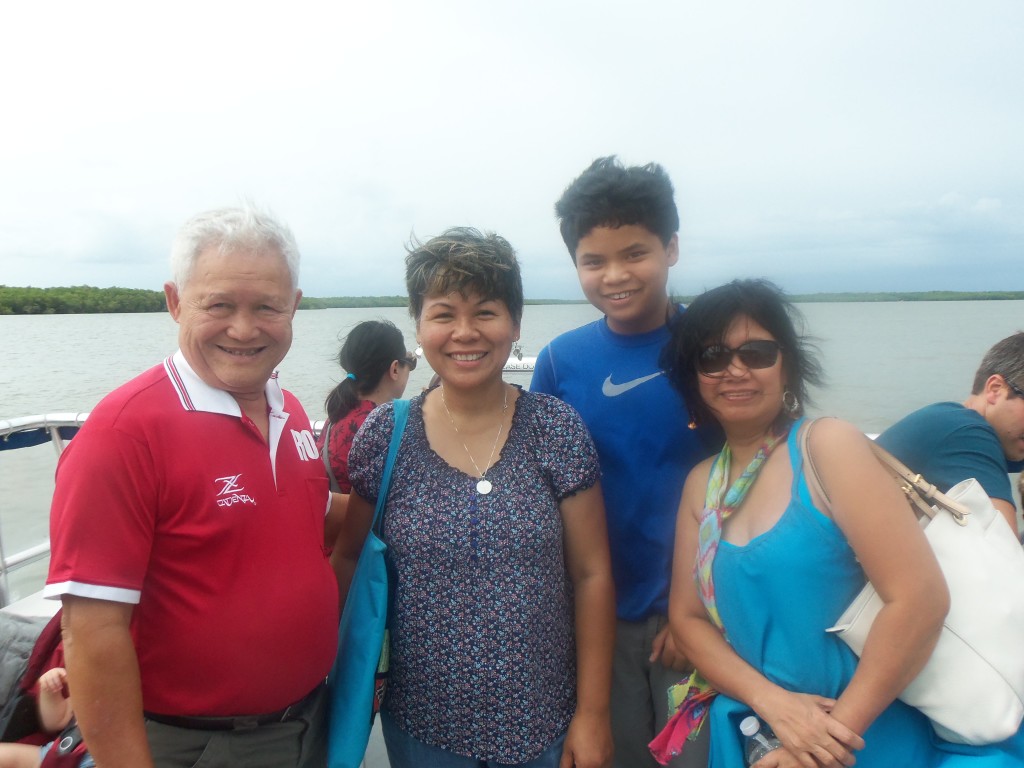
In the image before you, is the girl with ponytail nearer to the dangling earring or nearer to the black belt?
the black belt

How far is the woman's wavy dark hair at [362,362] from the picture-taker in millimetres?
3955

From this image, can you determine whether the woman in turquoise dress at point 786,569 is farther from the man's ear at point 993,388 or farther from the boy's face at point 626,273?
the man's ear at point 993,388

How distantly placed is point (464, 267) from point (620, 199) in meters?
0.63

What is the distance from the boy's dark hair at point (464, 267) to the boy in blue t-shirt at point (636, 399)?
418 millimetres

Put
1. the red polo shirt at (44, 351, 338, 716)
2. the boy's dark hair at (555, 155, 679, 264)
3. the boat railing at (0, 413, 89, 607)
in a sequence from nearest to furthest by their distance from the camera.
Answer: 1. the red polo shirt at (44, 351, 338, 716)
2. the boy's dark hair at (555, 155, 679, 264)
3. the boat railing at (0, 413, 89, 607)

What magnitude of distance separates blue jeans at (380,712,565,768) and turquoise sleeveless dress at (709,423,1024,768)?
2.06 ft

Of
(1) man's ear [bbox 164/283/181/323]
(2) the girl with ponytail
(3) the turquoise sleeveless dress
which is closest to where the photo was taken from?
(3) the turquoise sleeveless dress

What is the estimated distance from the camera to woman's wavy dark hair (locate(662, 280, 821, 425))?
1694 mm

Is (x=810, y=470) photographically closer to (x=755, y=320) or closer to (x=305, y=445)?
(x=755, y=320)

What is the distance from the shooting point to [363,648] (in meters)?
1.71

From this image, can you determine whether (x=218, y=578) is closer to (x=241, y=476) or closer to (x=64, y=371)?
(x=241, y=476)

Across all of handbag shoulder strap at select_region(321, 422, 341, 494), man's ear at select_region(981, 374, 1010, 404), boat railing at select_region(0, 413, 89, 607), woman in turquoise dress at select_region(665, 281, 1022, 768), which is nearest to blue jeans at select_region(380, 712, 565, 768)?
woman in turquoise dress at select_region(665, 281, 1022, 768)

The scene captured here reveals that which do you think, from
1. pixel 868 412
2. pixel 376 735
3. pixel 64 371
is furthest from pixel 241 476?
pixel 64 371

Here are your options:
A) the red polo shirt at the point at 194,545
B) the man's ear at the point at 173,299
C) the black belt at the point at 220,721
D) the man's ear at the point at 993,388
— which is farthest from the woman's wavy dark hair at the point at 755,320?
the black belt at the point at 220,721
